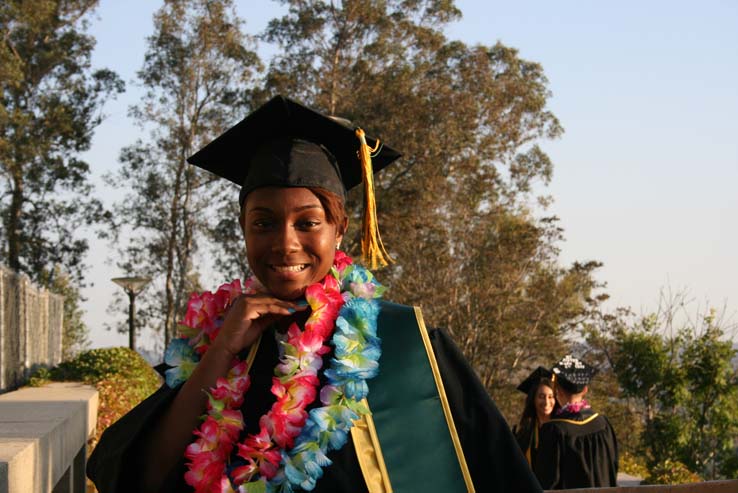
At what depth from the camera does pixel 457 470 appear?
232 centimetres

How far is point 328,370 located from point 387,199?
2270 cm

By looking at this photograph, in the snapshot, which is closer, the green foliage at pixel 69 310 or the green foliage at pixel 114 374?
the green foliage at pixel 114 374

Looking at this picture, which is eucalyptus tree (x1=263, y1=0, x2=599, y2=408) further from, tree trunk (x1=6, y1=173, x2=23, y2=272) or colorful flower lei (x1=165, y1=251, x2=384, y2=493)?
colorful flower lei (x1=165, y1=251, x2=384, y2=493)

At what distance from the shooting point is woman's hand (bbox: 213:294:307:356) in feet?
Answer: 8.04

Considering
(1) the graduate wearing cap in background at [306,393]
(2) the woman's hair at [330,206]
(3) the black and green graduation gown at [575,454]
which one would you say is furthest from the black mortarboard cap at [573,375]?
(2) the woman's hair at [330,206]

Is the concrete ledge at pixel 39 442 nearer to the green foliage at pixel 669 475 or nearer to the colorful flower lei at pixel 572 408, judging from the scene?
the colorful flower lei at pixel 572 408

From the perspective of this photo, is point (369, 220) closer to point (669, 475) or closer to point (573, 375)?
point (573, 375)

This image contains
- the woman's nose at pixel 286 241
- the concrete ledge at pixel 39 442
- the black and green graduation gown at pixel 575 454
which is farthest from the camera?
the black and green graduation gown at pixel 575 454

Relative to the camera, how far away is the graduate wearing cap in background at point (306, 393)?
2.35 metres

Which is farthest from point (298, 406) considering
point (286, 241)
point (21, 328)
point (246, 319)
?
point (21, 328)

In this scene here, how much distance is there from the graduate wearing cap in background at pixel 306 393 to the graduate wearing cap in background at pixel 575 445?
16.0ft

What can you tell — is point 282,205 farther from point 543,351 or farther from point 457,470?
point 543,351

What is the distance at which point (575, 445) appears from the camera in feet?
23.4

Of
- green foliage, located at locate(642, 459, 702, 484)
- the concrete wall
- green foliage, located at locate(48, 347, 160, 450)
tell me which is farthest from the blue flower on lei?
green foliage, located at locate(642, 459, 702, 484)
